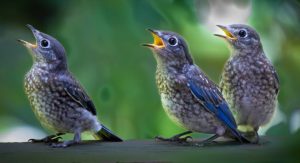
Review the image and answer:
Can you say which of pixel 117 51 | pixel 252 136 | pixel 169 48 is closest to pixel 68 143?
pixel 169 48

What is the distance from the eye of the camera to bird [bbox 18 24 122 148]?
1.73 metres

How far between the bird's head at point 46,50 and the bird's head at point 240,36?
0.42 m

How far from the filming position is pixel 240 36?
1.83 m

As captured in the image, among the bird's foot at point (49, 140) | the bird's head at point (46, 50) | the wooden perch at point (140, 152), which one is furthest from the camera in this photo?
the bird's foot at point (49, 140)

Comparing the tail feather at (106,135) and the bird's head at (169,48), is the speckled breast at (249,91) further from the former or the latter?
the tail feather at (106,135)

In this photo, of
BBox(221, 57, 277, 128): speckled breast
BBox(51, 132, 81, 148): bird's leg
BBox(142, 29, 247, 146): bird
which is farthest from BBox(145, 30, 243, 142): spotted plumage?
BBox(51, 132, 81, 148): bird's leg

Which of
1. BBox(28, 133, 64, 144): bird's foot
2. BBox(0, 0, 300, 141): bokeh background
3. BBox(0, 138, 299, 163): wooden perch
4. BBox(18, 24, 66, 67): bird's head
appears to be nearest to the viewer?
BBox(0, 138, 299, 163): wooden perch

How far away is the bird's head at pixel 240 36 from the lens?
182 cm

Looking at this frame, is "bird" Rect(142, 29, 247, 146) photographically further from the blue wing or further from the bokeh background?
the bokeh background

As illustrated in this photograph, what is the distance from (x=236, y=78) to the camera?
188 cm

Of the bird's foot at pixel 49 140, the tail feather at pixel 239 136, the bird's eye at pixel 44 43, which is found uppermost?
the bird's eye at pixel 44 43

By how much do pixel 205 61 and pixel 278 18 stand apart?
1.23 feet

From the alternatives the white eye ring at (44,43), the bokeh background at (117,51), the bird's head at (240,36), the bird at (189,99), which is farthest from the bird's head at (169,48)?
the bokeh background at (117,51)

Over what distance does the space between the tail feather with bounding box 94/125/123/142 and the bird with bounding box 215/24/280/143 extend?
322 millimetres
